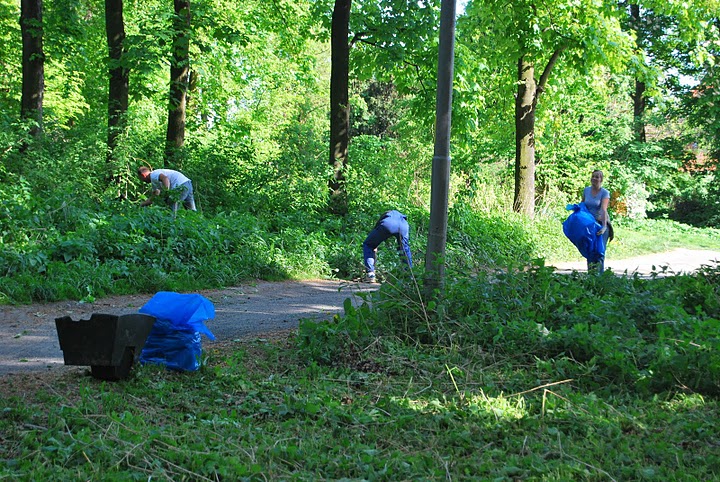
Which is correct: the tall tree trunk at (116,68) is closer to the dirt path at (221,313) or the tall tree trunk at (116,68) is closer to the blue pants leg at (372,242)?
the dirt path at (221,313)

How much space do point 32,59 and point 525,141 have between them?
519 inches

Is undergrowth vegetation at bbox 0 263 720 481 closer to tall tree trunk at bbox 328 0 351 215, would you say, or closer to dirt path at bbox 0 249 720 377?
dirt path at bbox 0 249 720 377

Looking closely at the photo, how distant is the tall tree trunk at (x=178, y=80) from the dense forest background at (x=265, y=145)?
0.05 m

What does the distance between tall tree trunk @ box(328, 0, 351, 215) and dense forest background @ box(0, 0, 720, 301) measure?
0.04 metres

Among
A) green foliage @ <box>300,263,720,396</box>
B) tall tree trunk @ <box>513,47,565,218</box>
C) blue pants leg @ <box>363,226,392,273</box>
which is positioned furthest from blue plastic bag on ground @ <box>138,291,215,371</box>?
tall tree trunk @ <box>513,47,565,218</box>

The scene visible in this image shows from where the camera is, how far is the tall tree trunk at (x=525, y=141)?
20234 mm

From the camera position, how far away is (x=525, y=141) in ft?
67.1

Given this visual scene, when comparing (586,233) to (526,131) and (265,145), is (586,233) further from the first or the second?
(265,145)

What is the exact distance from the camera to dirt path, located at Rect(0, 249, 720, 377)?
6353mm

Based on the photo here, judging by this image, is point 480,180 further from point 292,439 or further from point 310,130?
point 292,439

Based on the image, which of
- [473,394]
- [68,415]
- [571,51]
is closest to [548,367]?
[473,394]

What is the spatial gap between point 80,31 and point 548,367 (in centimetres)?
1659

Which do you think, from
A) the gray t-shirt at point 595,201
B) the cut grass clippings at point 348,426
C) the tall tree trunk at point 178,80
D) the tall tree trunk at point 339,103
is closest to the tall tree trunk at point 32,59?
the tall tree trunk at point 178,80

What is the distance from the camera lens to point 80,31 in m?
18.1
